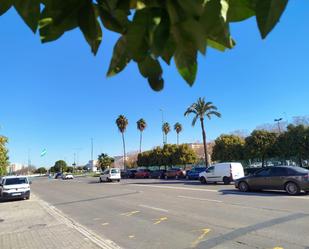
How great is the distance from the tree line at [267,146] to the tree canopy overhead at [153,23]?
1635 inches

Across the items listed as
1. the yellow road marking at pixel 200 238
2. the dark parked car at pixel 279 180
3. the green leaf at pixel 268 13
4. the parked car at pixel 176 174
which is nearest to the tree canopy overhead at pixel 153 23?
the green leaf at pixel 268 13

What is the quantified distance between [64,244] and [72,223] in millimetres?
4025

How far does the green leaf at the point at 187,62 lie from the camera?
3.80ft

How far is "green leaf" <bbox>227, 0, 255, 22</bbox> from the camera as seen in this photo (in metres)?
1.17

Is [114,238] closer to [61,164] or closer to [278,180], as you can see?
[278,180]

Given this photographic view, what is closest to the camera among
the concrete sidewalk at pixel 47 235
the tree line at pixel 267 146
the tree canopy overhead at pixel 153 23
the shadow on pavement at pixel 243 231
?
the tree canopy overhead at pixel 153 23

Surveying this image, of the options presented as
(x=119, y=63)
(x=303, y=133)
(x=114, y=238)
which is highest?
(x=303, y=133)

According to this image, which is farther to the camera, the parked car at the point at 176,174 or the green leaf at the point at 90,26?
the parked car at the point at 176,174

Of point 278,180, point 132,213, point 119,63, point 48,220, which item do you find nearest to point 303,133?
point 278,180

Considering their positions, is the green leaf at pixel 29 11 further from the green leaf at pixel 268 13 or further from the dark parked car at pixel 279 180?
the dark parked car at pixel 279 180

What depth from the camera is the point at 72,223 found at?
14055 mm

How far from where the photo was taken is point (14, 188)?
1041 inches

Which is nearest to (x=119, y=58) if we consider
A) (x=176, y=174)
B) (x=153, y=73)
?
(x=153, y=73)

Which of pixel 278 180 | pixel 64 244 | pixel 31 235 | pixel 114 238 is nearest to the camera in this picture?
pixel 64 244
